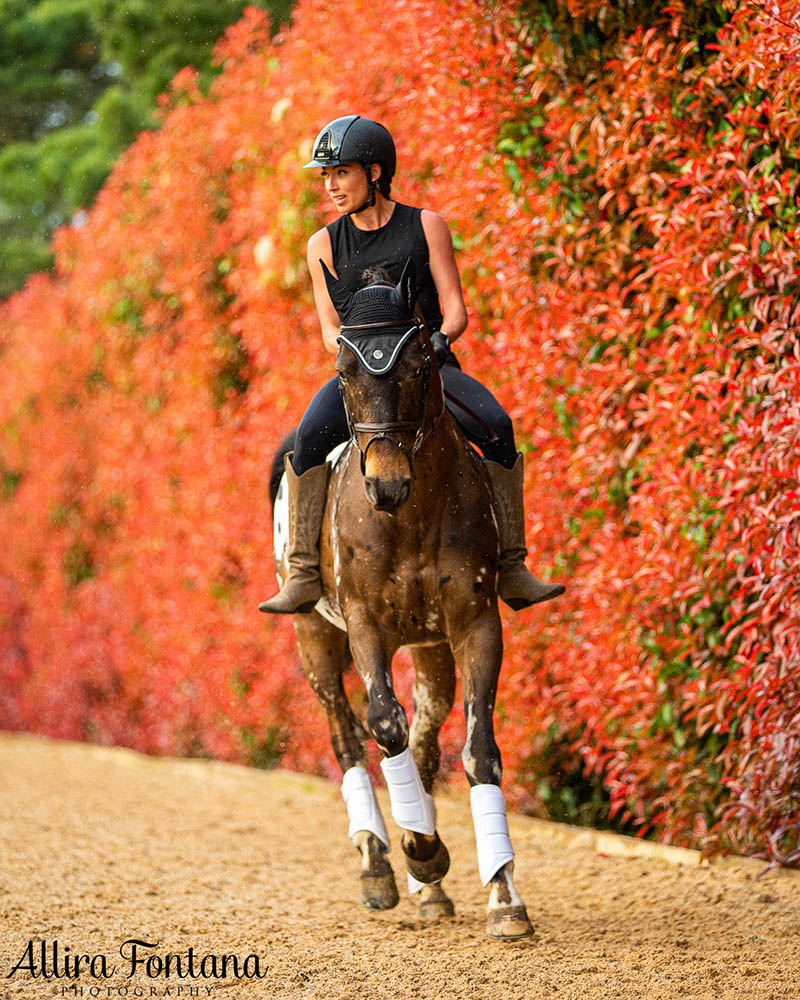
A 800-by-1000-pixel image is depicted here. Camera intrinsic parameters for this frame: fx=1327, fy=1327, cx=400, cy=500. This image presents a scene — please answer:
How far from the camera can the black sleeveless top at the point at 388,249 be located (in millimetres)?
5004

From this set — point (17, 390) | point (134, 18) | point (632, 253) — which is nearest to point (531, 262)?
point (632, 253)

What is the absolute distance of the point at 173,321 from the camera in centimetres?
1139

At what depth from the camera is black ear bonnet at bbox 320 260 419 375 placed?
14.3 ft

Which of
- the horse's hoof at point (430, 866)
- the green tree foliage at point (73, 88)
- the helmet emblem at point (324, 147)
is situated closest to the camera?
the helmet emblem at point (324, 147)

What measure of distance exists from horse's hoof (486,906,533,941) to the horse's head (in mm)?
1571

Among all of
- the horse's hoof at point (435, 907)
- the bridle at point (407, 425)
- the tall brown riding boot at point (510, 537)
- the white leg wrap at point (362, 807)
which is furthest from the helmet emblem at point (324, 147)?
the horse's hoof at point (435, 907)

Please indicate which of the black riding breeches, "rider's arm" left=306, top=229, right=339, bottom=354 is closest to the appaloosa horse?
the black riding breeches

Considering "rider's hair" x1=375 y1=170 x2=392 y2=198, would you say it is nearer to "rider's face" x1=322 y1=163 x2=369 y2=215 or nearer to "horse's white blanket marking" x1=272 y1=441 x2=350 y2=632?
"rider's face" x1=322 y1=163 x2=369 y2=215

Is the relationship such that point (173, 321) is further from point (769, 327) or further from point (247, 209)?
point (769, 327)

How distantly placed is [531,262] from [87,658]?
23.9ft

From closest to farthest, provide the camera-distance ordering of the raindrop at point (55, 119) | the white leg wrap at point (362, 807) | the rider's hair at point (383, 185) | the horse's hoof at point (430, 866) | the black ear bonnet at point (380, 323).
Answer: the black ear bonnet at point (380, 323), the rider's hair at point (383, 185), the horse's hoof at point (430, 866), the white leg wrap at point (362, 807), the raindrop at point (55, 119)

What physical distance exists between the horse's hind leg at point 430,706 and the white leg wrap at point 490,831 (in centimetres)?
82

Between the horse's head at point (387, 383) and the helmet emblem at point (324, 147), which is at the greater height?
the helmet emblem at point (324, 147)

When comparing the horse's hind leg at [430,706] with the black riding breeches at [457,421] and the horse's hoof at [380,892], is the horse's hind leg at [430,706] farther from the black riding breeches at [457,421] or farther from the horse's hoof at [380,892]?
the black riding breeches at [457,421]
